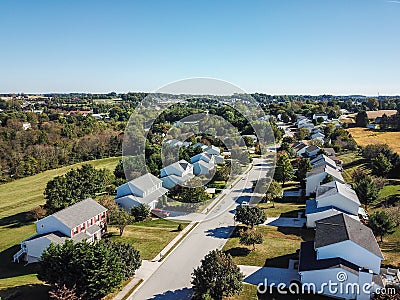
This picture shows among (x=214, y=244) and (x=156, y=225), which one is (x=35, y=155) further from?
(x=214, y=244)

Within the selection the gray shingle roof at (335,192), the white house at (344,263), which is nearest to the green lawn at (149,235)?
the white house at (344,263)

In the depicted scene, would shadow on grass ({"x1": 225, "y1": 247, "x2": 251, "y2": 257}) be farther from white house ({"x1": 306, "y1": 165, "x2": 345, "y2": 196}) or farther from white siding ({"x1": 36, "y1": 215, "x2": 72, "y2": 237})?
white house ({"x1": 306, "y1": 165, "x2": 345, "y2": 196})

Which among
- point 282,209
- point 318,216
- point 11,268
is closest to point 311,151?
point 282,209

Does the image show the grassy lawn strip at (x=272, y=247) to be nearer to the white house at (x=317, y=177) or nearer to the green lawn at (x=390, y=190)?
the white house at (x=317, y=177)

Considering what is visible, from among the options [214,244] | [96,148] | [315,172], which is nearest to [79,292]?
[214,244]

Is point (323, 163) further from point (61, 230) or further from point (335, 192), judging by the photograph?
point (61, 230)

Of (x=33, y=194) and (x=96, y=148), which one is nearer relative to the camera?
(x=33, y=194)
